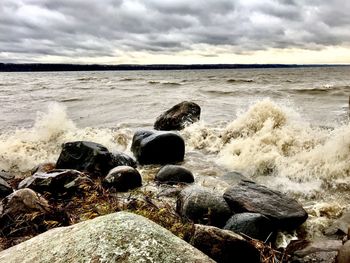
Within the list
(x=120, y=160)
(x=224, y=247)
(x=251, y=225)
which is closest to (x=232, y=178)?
(x=120, y=160)

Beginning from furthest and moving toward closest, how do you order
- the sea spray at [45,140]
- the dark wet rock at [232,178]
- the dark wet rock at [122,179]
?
the sea spray at [45,140]
the dark wet rock at [232,178]
the dark wet rock at [122,179]

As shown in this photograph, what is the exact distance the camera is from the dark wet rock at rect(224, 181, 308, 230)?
4.84m

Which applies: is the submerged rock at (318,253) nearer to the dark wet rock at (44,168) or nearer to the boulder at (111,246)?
the boulder at (111,246)

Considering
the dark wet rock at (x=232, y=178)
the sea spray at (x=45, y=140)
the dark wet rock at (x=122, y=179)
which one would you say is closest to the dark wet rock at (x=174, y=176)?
the dark wet rock at (x=122, y=179)

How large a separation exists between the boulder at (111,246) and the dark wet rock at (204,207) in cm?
268

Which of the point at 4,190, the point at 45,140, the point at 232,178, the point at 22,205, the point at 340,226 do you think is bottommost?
the point at 45,140

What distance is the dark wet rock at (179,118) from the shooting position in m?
12.6

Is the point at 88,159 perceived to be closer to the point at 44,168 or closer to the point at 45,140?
the point at 44,168

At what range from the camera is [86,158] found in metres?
7.47

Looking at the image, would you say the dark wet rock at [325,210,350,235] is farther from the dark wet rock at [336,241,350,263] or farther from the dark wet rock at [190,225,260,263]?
the dark wet rock at [190,225,260,263]

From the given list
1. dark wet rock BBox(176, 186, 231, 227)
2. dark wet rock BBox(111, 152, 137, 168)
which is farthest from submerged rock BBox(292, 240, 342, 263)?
dark wet rock BBox(111, 152, 137, 168)

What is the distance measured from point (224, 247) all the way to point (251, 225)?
47.3 inches

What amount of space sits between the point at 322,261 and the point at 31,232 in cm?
302

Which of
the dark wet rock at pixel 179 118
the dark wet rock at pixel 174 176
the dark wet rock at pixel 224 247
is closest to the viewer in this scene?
the dark wet rock at pixel 224 247
